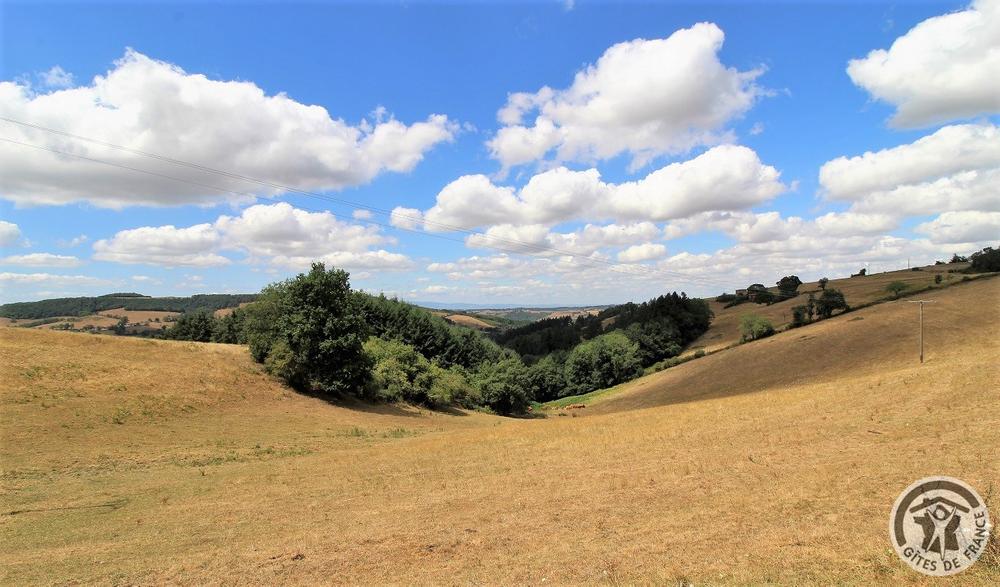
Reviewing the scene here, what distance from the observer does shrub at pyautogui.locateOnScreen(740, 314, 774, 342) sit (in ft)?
322

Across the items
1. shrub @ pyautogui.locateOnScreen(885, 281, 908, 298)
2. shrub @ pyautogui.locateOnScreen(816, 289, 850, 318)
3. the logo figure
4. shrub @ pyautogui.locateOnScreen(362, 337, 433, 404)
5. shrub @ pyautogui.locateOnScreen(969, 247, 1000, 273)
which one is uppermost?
shrub @ pyautogui.locateOnScreen(969, 247, 1000, 273)

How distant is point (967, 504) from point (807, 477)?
451 cm

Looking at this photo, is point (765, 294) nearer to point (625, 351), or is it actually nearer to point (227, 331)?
point (625, 351)

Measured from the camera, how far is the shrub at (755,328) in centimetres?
9812

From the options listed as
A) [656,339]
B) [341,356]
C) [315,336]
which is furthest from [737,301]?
[315,336]

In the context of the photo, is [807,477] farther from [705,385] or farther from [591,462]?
[705,385]

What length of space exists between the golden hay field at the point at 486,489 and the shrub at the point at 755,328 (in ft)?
254

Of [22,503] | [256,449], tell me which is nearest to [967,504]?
[22,503]

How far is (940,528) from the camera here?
8.57m

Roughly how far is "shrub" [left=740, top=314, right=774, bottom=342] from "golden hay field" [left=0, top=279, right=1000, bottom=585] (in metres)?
77.4

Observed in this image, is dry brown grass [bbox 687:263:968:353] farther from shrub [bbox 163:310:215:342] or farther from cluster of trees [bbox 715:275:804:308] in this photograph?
shrub [bbox 163:310:215:342]

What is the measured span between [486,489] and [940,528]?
40.0 ft

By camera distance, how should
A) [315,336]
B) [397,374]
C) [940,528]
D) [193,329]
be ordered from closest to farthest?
[940,528], [315,336], [397,374], [193,329]

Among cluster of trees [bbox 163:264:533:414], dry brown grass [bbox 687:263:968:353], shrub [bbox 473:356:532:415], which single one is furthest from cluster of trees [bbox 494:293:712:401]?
cluster of trees [bbox 163:264:533:414]
